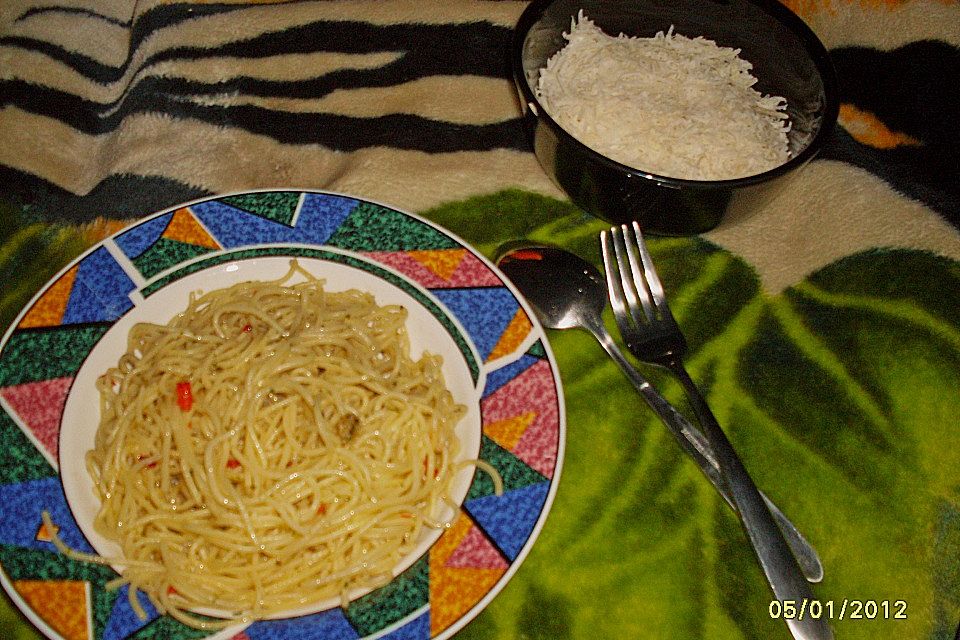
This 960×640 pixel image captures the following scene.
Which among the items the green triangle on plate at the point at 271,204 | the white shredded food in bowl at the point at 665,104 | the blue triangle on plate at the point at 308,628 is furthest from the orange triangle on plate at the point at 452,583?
the white shredded food in bowl at the point at 665,104

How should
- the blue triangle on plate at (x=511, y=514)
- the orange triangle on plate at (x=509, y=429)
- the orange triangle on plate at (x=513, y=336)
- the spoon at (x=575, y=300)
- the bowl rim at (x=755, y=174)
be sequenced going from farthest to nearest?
the bowl rim at (x=755, y=174), the spoon at (x=575, y=300), the orange triangle on plate at (x=513, y=336), the orange triangle on plate at (x=509, y=429), the blue triangle on plate at (x=511, y=514)

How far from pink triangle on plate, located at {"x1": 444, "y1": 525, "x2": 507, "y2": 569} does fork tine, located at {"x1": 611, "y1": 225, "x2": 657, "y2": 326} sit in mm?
680

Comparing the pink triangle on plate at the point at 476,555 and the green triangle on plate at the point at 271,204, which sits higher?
the green triangle on plate at the point at 271,204

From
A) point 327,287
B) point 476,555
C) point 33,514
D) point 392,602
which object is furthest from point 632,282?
point 33,514

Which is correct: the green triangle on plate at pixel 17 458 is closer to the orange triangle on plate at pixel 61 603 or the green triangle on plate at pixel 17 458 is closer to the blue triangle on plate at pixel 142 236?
the orange triangle on plate at pixel 61 603

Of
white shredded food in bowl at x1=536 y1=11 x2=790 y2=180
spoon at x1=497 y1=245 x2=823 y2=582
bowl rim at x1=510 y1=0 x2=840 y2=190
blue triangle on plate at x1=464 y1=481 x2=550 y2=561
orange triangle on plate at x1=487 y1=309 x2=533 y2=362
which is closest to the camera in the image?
blue triangle on plate at x1=464 y1=481 x2=550 y2=561

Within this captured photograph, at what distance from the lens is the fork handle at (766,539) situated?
141 centimetres

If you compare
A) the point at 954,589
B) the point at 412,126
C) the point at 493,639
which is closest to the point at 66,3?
the point at 412,126

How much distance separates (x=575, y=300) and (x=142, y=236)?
93cm

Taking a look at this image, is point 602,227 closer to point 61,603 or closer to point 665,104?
point 665,104

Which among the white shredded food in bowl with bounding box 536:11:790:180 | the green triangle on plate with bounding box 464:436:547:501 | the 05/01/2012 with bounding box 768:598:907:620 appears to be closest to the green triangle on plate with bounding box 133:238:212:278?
the green triangle on plate with bounding box 464:436:547:501

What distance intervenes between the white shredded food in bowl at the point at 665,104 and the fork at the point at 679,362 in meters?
0.23

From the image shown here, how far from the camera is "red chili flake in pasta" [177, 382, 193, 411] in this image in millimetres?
1573

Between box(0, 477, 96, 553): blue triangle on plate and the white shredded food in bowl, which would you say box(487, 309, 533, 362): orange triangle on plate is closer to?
the white shredded food in bowl
